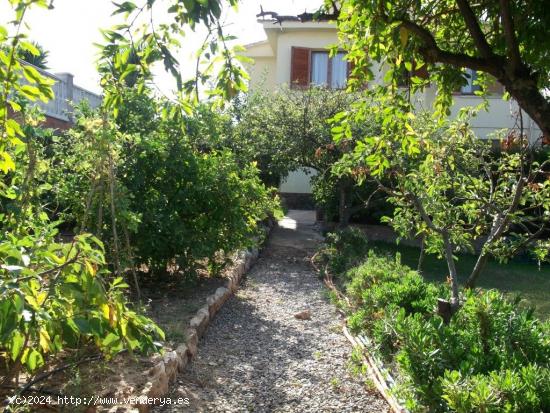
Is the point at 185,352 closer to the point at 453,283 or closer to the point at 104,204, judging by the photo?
the point at 104,204

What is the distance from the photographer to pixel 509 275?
1235 cm

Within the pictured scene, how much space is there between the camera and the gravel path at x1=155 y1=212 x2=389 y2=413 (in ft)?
15.6

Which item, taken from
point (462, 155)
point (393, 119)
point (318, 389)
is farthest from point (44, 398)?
point (462, 155)

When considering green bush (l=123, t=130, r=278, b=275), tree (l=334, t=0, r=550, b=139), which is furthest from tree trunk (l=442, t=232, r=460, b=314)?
green bush (l=123, t=130, r=278, b=275)

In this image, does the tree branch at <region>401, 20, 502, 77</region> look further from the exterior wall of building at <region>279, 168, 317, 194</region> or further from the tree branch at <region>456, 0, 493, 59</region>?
the exterior wall of building at <region>279, 168, 317, 194</region>

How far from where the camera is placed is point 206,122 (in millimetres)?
8664

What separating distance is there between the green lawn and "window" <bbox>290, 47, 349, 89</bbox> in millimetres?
7264

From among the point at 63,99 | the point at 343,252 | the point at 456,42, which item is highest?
the point at 63,99

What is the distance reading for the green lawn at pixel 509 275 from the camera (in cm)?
1000

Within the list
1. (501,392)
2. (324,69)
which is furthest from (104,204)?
(324,69)

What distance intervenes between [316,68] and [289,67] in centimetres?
96

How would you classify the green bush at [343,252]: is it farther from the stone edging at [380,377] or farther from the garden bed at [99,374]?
the garden bed at [99,374]

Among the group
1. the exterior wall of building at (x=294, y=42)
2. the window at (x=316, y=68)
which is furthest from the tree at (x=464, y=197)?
the exterior wall of building at (x=294, y=42)

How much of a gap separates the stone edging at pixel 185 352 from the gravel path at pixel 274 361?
98 millimetres
